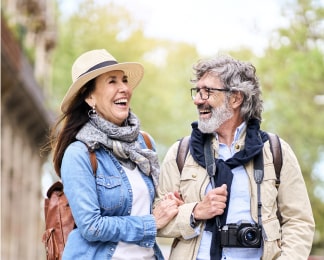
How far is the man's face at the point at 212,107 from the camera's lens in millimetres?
6199

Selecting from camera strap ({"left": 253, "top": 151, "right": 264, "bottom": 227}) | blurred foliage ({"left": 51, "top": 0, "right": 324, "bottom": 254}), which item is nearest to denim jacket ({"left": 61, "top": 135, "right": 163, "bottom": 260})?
camera strap ({"left": 253, "top": 151, "right": 264, "bottom": 227})

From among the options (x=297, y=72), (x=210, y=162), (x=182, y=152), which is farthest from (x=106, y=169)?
(x=297, y=72)

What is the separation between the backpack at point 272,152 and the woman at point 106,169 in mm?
162

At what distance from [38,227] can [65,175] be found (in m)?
31.8

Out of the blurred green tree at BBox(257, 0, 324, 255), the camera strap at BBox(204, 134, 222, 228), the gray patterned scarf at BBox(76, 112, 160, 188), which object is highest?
the blurred green tree at BBox(257, 0, 324, 255)

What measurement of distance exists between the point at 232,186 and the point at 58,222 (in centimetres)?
112

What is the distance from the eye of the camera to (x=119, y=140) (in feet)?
20.3

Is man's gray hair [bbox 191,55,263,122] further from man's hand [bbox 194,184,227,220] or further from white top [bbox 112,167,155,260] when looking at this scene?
white top [bbox 112,167,155,260]

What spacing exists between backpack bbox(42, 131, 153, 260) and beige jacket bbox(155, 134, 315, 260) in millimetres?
576

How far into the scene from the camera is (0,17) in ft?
64.7

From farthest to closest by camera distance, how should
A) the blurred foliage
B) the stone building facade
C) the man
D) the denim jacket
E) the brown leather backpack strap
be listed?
the stone building facade < the blurred foliage < the brown leather backpack strap < the man < the denim jacket

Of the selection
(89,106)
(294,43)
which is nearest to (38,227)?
(294,43)

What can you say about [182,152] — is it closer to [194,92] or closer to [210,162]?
[210,162]

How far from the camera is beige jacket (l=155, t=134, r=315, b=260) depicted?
6043 mm
